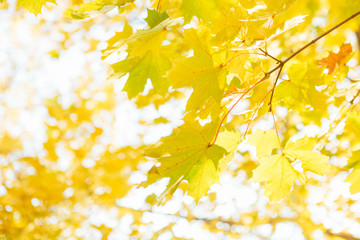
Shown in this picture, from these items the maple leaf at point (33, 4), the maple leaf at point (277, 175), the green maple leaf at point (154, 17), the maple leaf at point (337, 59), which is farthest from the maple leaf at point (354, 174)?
the maple leaf at point (33, 4)


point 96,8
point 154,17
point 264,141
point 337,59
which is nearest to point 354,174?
point 264,141

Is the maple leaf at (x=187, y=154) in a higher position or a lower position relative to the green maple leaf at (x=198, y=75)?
lower

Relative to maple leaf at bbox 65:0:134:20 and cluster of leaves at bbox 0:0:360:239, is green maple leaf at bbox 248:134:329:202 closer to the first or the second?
cluster of leaves at bbox 0:0:360:239

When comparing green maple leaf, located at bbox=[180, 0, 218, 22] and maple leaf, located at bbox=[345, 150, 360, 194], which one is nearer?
green maple leaf, located at bbox=[180, 0, 218, 22]

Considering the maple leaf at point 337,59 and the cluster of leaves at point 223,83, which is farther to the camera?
the maple leaf at point 337,59

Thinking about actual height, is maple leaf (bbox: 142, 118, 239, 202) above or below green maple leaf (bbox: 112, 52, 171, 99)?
below

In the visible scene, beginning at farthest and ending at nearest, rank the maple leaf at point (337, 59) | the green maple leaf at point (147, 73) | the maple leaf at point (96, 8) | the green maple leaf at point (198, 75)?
the maple leaf at point (337, 59)
the green maple leaf at point (147, 73)
the maple leaf at point (96, 8)
the green maple leaf at point (198, 75)

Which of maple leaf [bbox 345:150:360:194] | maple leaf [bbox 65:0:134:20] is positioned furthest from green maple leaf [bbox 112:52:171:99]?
maple leaf [bbox 345:150:360:194]

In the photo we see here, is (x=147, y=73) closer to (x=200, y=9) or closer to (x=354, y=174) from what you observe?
(x=200, y=9)

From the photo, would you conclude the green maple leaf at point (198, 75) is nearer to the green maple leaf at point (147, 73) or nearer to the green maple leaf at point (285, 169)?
the green maple leaf at point (147, 73)

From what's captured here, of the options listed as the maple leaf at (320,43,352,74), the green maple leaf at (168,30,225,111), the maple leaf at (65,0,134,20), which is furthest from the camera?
the maple leaf at (320,43,352,74)

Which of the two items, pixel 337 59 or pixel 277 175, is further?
pixel 337 59

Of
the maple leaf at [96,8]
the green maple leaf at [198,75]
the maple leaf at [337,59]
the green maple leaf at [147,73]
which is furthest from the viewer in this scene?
the maple leaf at [337,59]

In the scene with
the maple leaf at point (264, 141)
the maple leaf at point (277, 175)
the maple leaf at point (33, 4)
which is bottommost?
the maple leaf at point (277, 175)
